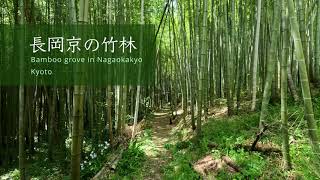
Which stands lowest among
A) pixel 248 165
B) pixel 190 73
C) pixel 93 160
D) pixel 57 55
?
pixel 93 160

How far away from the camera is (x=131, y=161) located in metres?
5.93

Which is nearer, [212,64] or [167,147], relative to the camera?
[167,147]

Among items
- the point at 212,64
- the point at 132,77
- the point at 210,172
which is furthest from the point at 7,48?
the point at 210,172

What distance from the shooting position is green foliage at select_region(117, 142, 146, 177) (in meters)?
5.58

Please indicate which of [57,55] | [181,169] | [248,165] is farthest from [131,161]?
[57,55]

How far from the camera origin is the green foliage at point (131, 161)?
18.3 feet

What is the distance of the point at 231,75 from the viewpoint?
23.6 ft

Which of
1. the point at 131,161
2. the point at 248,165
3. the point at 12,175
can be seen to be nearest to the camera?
the point at 248,165

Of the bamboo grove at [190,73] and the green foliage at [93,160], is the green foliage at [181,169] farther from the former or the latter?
the green foliage at [93,160]

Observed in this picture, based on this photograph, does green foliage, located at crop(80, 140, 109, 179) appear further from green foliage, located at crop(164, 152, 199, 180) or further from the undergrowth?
green foliage, located at crop(164, 152, 199, 180)

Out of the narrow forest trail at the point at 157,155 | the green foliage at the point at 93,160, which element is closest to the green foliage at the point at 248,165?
the narrow forest trail at the point at 157,155

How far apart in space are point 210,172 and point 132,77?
533 cm

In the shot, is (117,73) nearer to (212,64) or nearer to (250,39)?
(212,64)

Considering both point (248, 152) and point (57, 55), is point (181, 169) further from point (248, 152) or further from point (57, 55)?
point (57, 55)
